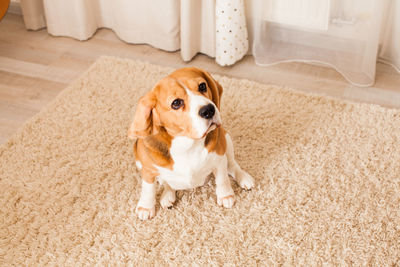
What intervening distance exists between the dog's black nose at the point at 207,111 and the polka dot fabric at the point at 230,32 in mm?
1084

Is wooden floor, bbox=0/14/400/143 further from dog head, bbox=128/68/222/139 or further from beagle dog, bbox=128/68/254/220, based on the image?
dog head, bbox=128/68/222/139

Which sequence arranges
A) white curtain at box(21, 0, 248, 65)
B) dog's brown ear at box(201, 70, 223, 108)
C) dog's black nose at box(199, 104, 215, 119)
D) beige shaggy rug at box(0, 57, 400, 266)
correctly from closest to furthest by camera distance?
dog's black nose at box(199, 104, 215, 119)
dog's brown ear at box(201, 70, 223, 108)
beige shaggy rug at box(0, 57, 400, 266)
white curtain at box(21, 0, 248, 65)

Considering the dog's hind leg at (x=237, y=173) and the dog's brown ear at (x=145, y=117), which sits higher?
the dog's brown ear at (x=145, y=117)

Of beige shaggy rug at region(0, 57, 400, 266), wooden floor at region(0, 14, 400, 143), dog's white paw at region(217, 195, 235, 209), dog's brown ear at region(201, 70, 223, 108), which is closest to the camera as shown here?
dog's brown ear at region(201, 70, 223, 108)

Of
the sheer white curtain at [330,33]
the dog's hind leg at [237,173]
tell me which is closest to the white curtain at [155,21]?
the sheer white curtain at [330,33]

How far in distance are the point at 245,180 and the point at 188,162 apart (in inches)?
13.1

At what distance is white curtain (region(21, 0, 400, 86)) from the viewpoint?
2.07 meters

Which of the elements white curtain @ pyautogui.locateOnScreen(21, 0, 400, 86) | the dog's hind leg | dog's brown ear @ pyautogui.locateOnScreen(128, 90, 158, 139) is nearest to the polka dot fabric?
white curtain @ pyautogui.locateOnScreen(21, 0, 400, 86)

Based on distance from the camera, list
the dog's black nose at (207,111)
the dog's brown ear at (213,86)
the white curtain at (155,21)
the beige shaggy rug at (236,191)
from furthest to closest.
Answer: the white curtain at (155,21) → the beige shaggy rug at (236,191) → the dog's brown ear at (213,86) → the dog's black nose at (207,111)

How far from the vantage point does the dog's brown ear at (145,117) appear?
1174 millimetres

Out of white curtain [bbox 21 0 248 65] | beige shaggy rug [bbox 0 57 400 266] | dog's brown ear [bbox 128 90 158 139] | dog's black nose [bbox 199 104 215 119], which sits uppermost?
dog's black nose [bbox 199 104 215 119]

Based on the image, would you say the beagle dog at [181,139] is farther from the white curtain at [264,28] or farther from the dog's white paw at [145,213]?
the white curtain at [264,28]

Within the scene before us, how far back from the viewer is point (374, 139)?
175 cm

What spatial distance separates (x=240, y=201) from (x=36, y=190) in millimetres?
739
